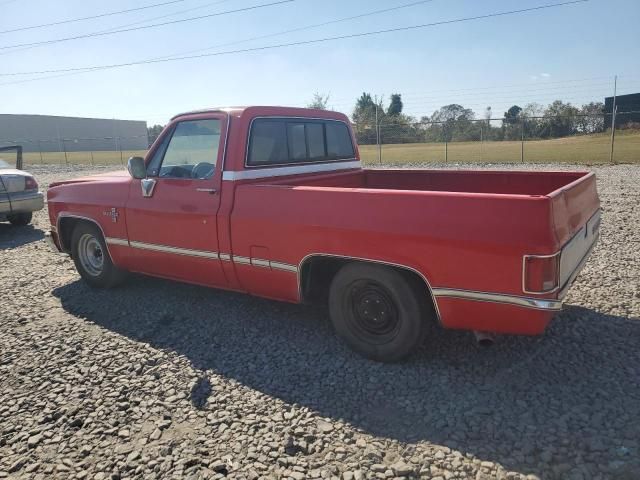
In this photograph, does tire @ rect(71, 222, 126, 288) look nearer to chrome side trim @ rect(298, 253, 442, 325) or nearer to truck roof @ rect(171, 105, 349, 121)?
truck roof @ rect(171, 105, 349, 121)

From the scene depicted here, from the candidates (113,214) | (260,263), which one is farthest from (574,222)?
(113,214)

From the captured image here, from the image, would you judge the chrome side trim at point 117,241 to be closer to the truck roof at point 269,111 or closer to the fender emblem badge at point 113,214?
the fender emblem badge at point 113,214

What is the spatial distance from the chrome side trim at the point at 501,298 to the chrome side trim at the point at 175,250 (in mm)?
1989

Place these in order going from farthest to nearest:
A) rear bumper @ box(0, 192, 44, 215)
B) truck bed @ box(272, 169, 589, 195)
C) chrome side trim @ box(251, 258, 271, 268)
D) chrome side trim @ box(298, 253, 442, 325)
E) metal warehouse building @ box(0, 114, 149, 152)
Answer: metal warehouse building @ box(0, 114, 149, 152) → rear bumper @ box(0, 192, 44, 215) → truck bed @ box(272, 169, 589, 195) → chrome side trim @ box(251, 258, 271, 268) → chrome side trim @ box(298, 253, 442, 325)

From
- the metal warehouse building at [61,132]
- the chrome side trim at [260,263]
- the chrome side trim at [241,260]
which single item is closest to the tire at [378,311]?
the chrome side trim at [260,263]

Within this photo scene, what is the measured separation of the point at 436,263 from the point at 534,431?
1.08m

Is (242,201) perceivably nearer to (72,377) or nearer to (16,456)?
(72,377)

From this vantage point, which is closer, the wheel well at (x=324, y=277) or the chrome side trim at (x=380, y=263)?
the chrome side trim at (x=380, y=263)

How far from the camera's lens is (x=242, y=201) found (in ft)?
12.9

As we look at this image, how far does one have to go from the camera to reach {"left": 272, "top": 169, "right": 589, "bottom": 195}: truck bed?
14.8 feet

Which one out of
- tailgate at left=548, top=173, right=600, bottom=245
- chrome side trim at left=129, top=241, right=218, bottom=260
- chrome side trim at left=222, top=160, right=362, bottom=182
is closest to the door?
chrome side trim at left=129, top=241, right=218, bottom=260

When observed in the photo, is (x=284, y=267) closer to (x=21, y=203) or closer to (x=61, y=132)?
(x=21, y=203)

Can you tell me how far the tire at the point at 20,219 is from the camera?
30.2ft

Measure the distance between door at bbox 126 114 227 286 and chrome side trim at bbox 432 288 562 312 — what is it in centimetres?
196
